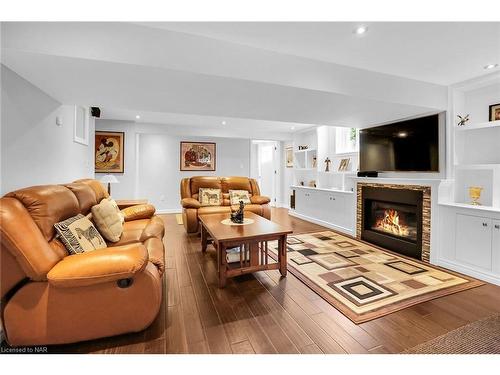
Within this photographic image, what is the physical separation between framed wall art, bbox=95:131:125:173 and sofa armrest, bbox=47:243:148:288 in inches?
182

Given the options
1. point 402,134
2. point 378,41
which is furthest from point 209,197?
point 378,41

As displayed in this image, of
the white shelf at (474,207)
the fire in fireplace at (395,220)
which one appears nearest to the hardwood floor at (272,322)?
the white shelf at (474,207)

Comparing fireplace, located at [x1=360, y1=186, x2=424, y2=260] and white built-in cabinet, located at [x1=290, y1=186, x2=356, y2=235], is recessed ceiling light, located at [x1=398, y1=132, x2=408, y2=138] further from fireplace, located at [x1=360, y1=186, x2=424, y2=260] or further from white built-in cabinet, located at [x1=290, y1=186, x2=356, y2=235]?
white built-in cabinet, located at [x1=290, y1=186, x2=356, y2=235]

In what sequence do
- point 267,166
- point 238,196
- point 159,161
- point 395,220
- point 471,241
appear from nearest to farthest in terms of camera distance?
point 471,241
point 395,220
point 238,196
point 159,161
point 267,166

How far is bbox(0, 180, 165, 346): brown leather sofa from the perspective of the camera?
53.8 inches

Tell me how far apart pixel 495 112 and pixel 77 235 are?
4.44 meters

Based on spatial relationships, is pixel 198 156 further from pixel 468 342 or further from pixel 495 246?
pixel 468 342

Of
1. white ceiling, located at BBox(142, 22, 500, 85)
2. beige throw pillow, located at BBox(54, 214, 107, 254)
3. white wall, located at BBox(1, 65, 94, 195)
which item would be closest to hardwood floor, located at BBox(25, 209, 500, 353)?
beige throw pillow, located at BBox(54, 214, 107, 254)

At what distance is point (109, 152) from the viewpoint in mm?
5508

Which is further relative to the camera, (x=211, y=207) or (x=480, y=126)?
(x=211, y=207)

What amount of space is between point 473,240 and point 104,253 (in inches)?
142

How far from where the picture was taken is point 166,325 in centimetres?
176
